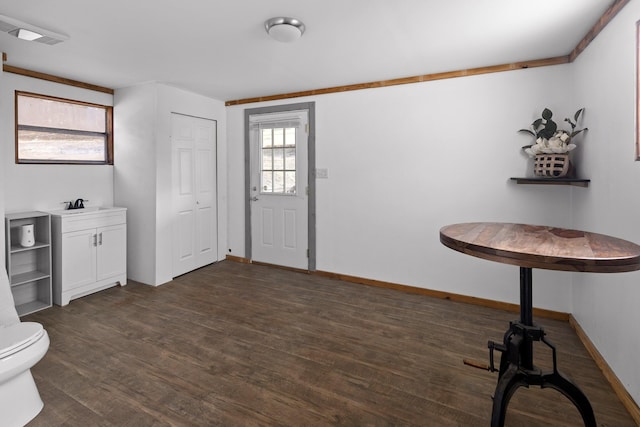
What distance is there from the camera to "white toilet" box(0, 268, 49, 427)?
175 cm

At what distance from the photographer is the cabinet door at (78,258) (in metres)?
3.44

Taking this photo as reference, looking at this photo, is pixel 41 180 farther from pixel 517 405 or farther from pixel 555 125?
pixel 555 125

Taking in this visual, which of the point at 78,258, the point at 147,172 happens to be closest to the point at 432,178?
the point at 147,172

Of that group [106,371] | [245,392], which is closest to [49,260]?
[106,371]

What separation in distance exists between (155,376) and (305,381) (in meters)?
0.97

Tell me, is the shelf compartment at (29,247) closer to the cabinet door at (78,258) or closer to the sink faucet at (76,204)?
the cabinet door at (78,258)

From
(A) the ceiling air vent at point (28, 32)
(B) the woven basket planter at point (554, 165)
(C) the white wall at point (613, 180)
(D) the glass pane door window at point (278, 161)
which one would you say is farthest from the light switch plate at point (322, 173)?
(A) the ceiling air vent at point (28, 32)

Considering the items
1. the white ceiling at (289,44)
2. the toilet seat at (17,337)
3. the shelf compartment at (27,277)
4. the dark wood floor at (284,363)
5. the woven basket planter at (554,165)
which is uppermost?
the white ceiling at (289,44)

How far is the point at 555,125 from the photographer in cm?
292

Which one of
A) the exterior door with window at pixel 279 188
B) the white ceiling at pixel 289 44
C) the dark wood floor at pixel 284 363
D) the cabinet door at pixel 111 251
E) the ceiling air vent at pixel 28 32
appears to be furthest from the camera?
the exterior door with window at pixel 279 188

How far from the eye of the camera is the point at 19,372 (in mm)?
1782

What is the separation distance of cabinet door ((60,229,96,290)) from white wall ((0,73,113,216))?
0.53 meters

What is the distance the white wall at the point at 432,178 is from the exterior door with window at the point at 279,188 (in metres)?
0.25

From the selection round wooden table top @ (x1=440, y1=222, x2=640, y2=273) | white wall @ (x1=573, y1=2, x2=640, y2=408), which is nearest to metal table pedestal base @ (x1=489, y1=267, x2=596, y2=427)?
round wooden table top @ (x1=440, y1=222, x2=640, y2=273)
